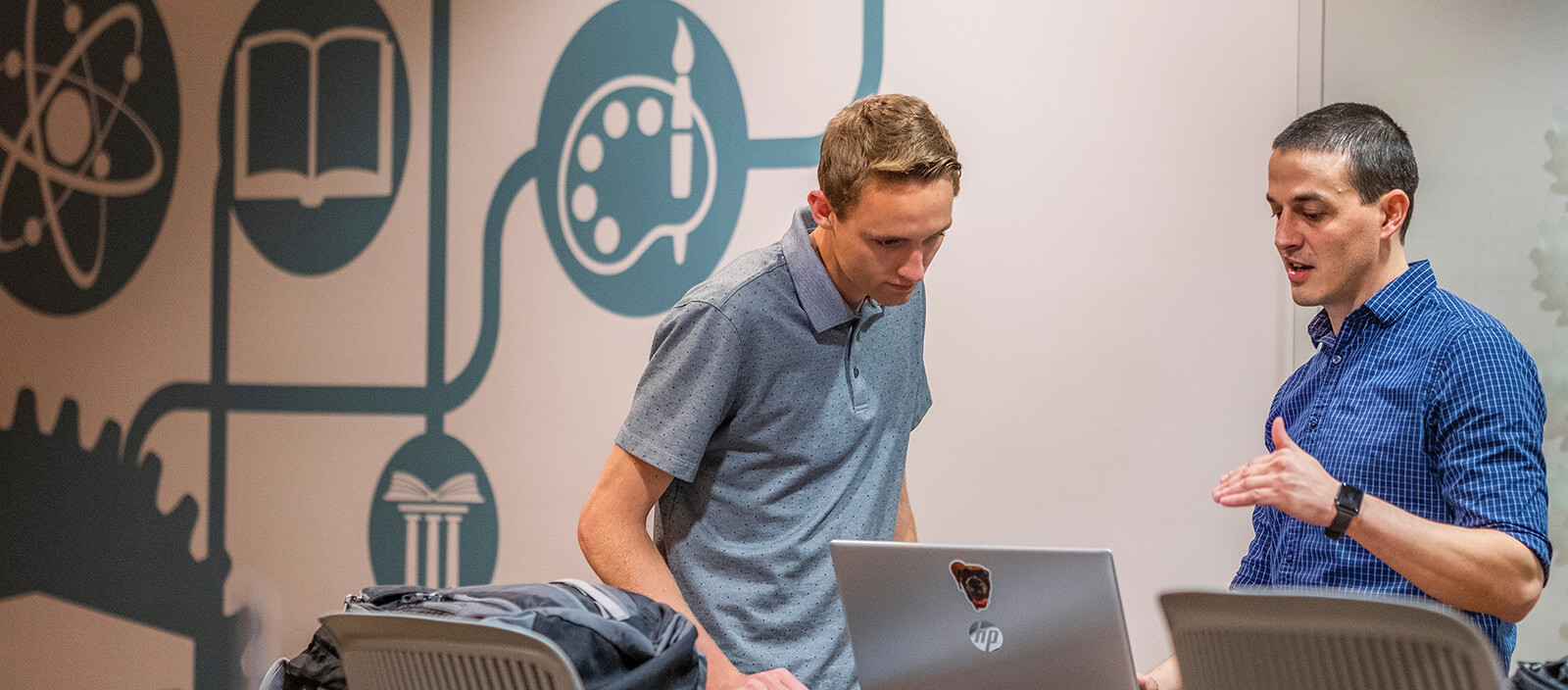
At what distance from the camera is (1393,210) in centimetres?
165

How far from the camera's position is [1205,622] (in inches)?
45.6

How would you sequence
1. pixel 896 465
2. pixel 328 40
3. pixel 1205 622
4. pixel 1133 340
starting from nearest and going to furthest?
pixel 1205 622, pixel 896 465, pixel 1133 340, pixel 328 40

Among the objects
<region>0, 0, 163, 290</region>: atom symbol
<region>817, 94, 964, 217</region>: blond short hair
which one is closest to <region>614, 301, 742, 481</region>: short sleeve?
<region>817, 94, 964, 217</region>: blond short hair

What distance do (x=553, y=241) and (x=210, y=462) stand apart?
1289mm

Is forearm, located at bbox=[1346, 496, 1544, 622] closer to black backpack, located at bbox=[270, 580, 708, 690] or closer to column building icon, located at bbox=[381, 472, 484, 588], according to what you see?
black backpack, located at bbox=[270, 580, 708, 690]

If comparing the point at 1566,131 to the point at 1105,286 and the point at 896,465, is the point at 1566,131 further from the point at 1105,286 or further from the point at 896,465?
the point at 896,465

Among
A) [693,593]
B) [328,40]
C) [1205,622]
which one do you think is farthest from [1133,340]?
[328,40]

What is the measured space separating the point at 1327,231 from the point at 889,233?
599 mm

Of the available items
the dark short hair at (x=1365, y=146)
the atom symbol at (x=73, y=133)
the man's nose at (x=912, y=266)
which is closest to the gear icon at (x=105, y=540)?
the atom symbol at (x=73, y=133)

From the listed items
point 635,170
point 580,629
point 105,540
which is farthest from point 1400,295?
point 105,540

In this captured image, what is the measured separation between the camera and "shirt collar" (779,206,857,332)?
6.07 ft

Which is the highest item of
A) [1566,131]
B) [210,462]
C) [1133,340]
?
[1566,131]

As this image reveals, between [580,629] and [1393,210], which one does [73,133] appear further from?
[1393,210]

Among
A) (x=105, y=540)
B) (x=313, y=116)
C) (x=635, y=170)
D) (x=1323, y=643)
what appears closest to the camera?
(x=1323, y=643)
